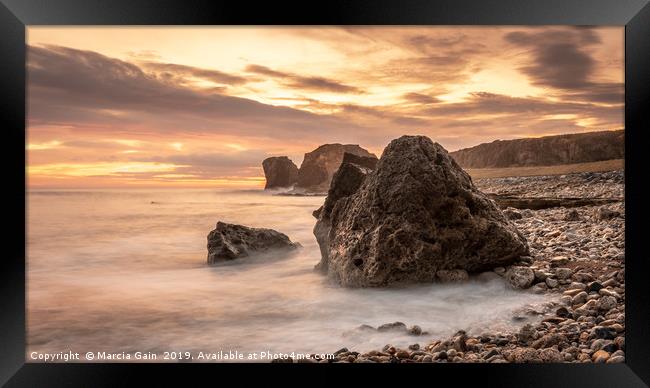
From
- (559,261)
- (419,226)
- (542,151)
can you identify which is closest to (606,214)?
(542,151)

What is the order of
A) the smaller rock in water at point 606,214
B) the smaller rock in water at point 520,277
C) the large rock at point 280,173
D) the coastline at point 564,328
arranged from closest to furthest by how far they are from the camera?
the coastline at point 564,328 < the smaller rock in water at point 520,277 < the smaller rock in water at point 606,214 < the large rock at point 280,173

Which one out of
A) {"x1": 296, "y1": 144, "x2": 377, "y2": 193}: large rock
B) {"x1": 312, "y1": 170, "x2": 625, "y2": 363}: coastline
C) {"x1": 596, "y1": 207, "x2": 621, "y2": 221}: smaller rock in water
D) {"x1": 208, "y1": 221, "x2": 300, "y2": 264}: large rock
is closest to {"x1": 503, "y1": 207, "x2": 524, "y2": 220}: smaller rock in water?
{"x1": 596, "y1": 207, "x2": 621, "y2": 221}: smaller rock in water

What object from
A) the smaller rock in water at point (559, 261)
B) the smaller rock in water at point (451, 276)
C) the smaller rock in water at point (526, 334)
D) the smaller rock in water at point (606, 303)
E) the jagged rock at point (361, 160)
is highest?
the jagged rock at point (361, 160)

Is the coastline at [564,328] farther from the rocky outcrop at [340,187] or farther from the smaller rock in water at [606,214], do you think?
the rocky outcrop at [340,187]

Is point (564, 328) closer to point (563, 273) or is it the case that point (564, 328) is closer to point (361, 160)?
point (563, 273)

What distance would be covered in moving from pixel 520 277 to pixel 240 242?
157 inches

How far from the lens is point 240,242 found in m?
6.86

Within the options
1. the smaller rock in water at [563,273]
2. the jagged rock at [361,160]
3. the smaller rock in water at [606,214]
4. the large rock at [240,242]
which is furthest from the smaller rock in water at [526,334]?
the large rock at [240,242]

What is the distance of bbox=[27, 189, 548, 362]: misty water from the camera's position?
423 cm

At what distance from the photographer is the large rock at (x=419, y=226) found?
185 inches

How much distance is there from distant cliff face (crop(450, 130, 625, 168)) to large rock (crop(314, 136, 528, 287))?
642 mm

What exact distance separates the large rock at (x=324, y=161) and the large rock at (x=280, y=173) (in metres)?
0.19

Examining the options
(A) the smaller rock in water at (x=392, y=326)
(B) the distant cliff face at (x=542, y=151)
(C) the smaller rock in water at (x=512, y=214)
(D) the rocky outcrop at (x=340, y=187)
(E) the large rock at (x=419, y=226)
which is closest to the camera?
(A) the smaller rock in water at (x=392, y=326)

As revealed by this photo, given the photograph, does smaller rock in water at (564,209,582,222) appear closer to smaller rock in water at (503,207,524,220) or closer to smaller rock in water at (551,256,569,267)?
smaller rock in water at (503,207,524,220)
